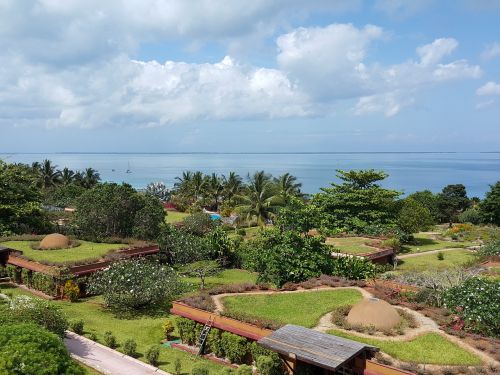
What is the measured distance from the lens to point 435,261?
123 ft

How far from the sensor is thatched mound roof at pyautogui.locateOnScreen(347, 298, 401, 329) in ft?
58.4

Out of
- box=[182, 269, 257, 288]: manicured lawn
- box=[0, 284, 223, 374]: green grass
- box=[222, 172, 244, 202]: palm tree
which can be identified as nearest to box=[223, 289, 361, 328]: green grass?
box=[0, 284, 223, 374]: green grass

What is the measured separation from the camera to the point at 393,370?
1395 cm

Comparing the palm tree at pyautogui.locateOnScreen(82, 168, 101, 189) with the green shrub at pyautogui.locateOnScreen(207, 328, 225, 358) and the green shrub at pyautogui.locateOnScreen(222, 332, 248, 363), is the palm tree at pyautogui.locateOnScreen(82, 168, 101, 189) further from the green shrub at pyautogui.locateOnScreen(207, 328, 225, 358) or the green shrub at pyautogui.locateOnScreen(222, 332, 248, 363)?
the green shrub at pyautogui.locateOnScreen(222, 332, 248, 363)

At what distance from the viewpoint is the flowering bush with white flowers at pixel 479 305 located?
17156 mm

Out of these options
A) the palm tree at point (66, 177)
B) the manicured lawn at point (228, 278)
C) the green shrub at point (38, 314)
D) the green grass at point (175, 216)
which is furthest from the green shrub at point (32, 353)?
the palm tree at point (66, 177)

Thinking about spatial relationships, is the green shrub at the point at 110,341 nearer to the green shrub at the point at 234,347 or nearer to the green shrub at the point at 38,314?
the green shrub at the point at 38,314

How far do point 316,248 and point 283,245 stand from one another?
7.39 feet

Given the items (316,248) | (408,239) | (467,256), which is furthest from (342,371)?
(408,239)

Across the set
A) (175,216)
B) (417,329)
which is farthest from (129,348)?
(175,216)

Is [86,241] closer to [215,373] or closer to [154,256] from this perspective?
[154,256]

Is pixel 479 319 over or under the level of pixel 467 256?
over

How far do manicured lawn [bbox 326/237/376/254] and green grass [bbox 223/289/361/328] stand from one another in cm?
1239

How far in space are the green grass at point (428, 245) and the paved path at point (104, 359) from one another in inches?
1183
